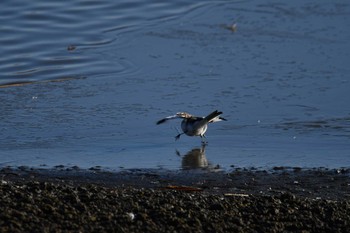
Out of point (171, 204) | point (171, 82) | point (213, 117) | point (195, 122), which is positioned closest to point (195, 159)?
point (195, 122)

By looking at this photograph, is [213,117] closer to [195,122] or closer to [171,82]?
[195,122]

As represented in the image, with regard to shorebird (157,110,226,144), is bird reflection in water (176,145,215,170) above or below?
below

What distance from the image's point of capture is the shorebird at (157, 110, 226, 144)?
32.9ft

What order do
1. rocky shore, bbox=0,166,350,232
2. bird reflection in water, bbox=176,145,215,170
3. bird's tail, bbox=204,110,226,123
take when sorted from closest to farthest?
rocky shore, bbox=0,166,350,232 < bird reflection in water, bbox=176,145,215,170 < bird's tail, bbox=204,110,226,123

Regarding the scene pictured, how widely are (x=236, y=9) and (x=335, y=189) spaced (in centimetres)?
849

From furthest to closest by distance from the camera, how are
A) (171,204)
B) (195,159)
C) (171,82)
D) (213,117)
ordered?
(171,82), (213,117), (195,159), (171,204)

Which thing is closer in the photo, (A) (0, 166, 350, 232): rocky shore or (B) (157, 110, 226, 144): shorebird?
(A) (0, 166, 350, 232): rocky shore

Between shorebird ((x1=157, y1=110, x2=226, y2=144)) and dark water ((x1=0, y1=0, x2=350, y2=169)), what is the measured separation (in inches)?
6.5

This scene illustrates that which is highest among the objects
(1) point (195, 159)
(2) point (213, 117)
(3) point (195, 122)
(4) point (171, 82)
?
(4) point (171, 82)

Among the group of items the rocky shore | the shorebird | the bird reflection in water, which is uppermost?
the shorebird

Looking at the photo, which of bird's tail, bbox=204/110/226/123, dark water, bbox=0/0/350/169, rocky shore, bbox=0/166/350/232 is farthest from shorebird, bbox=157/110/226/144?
rocky shore, bbox=0/166/350/232

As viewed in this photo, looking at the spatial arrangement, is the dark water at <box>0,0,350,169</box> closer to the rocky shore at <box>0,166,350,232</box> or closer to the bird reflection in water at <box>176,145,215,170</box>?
the bird reflection in water at <box>176,145,215,170</box>

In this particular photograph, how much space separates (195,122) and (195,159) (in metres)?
0.58

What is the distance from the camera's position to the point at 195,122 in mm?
10117
